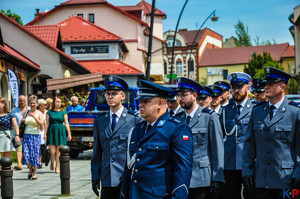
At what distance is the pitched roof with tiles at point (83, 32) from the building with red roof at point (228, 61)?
4094 centimetres

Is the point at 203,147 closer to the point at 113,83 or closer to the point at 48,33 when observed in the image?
the point at 113,83

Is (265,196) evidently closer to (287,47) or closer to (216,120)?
(216,120)

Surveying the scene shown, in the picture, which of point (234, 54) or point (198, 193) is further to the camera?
point (234, 54)

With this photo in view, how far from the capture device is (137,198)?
4297 mm

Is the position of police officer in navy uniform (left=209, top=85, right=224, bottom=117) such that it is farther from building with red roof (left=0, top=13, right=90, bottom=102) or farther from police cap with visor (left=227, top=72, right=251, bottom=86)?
building with red roof (left=0, top=13, right=90, bottom=102)

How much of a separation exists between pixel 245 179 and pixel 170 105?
2115 millimetres

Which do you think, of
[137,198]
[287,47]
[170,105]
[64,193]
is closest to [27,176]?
[64,193]

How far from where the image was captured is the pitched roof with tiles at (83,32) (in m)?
42.8

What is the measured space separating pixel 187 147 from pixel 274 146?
1.71m

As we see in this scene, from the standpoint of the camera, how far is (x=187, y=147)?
4250 millimetres

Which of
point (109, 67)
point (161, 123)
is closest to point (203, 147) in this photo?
point (161, 123)

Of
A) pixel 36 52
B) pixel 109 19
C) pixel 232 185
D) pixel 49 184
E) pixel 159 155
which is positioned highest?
pixel 109 19

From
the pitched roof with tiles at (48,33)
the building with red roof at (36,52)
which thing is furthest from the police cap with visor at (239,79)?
the pitched roof with tiles at (48,33)

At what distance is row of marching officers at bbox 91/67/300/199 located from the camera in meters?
4.29
